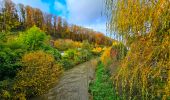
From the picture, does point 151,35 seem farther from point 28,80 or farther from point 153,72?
point 28,80

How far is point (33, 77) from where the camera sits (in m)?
13.3

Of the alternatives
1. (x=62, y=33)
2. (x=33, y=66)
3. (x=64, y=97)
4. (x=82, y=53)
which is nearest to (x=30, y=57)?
(x=33, y=66)

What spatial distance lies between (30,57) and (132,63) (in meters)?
10.5

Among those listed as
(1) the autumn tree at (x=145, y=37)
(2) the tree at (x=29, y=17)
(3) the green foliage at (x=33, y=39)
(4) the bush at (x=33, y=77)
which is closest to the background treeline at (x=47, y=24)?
(2) the tree at (x=29, y=17)

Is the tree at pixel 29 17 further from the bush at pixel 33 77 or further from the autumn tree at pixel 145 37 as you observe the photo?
the autumn tree at pixel 145 37

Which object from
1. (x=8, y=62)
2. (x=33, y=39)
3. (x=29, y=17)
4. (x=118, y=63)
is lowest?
(x=8, y=62)

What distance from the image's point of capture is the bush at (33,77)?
505 inches

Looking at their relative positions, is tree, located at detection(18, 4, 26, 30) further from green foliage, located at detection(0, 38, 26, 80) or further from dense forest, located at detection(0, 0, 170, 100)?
green foliage, located at detection(0, 38, 26, 80)

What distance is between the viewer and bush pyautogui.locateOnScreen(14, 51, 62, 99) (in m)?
12.8

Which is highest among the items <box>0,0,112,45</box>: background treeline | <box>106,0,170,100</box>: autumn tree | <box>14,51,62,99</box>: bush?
<box>0,0,112,45</box>: background treeline

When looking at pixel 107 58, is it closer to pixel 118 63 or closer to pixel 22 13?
pixel 118 63

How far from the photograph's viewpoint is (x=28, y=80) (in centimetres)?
1301

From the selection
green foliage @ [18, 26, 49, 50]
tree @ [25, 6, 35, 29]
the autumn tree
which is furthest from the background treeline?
the autumn tree

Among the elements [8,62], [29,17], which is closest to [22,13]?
[29,17]
